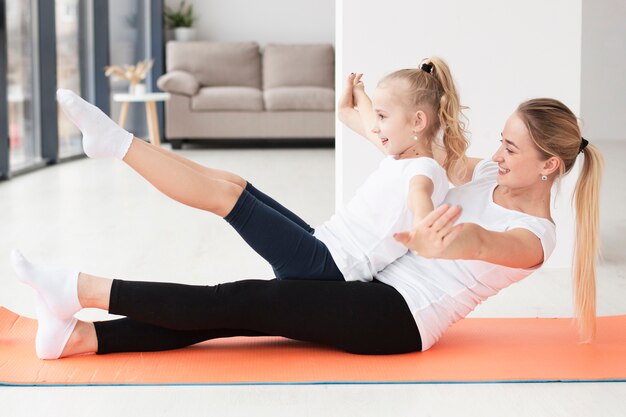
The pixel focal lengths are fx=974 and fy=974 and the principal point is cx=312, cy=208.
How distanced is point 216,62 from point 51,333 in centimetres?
739

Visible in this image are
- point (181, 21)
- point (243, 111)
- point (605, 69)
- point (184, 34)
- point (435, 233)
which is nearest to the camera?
point (435, 233)

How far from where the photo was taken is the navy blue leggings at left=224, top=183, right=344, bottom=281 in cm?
222

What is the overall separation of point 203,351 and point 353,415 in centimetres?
54

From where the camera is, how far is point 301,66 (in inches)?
373

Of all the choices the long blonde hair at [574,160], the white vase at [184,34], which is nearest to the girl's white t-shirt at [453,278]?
the long blonde hair at [574,160]

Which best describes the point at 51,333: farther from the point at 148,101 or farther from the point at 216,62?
the point at 216,62

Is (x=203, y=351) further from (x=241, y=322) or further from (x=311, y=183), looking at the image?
(x=311, y=183)

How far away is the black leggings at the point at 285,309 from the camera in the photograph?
217 centimetres

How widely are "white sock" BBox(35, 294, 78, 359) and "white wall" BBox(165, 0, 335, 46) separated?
26.7 ft

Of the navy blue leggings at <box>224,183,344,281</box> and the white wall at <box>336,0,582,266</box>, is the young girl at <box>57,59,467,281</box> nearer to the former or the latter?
the navy blue leggings at <box>224,183,344,281</box>

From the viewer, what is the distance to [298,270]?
7.45 feet

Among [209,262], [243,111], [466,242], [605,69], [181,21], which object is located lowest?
[209,262]

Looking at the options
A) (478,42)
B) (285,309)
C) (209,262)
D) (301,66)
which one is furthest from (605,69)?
(285,309)

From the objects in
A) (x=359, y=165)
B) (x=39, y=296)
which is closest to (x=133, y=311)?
(x=39, y=296)
